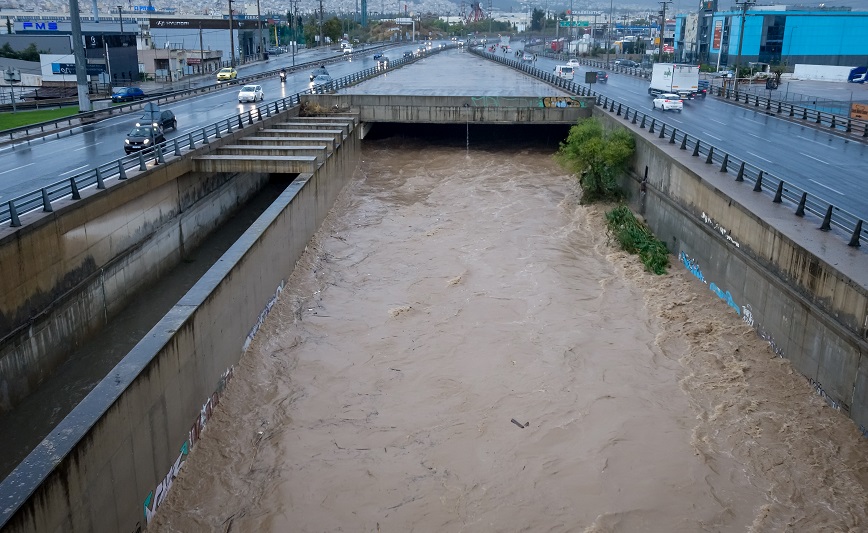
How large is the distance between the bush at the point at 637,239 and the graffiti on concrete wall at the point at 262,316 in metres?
12.6

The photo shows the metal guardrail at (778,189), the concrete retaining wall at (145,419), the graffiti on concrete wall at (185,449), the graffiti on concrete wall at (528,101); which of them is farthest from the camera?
the graffiti on concrete wall at (528,101)

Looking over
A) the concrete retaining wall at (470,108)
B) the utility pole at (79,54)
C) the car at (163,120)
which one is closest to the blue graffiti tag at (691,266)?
the concrete retaining wall at (470,108)

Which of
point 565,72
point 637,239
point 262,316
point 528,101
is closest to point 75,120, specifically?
point 528,101

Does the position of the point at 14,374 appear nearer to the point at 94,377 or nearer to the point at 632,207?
the point at 94,377

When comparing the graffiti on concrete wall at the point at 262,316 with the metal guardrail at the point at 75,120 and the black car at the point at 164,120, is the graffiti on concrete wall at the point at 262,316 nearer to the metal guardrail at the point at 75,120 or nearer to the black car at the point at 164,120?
the black car at the point at 164,120

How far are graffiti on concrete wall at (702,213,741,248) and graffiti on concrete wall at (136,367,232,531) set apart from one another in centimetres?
1451

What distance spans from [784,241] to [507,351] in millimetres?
7441

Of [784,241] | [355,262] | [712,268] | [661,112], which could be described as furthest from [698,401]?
[661,112]

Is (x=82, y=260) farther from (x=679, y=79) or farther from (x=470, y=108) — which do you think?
(x=679, y=79)

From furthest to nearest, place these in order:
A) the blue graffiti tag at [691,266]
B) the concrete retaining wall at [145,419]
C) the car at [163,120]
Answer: the car at [163,120] < the blue graffiti tag at [691,266] < the concrete retaining wall at [145,419]

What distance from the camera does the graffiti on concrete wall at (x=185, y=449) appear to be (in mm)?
13361

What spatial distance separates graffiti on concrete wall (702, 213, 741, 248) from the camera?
74.6ft

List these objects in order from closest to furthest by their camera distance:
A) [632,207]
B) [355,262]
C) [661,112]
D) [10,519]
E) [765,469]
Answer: [10,519] < [765,469] < [355,262] < [632,207] < [661,112]

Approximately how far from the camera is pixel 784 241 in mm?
19391
